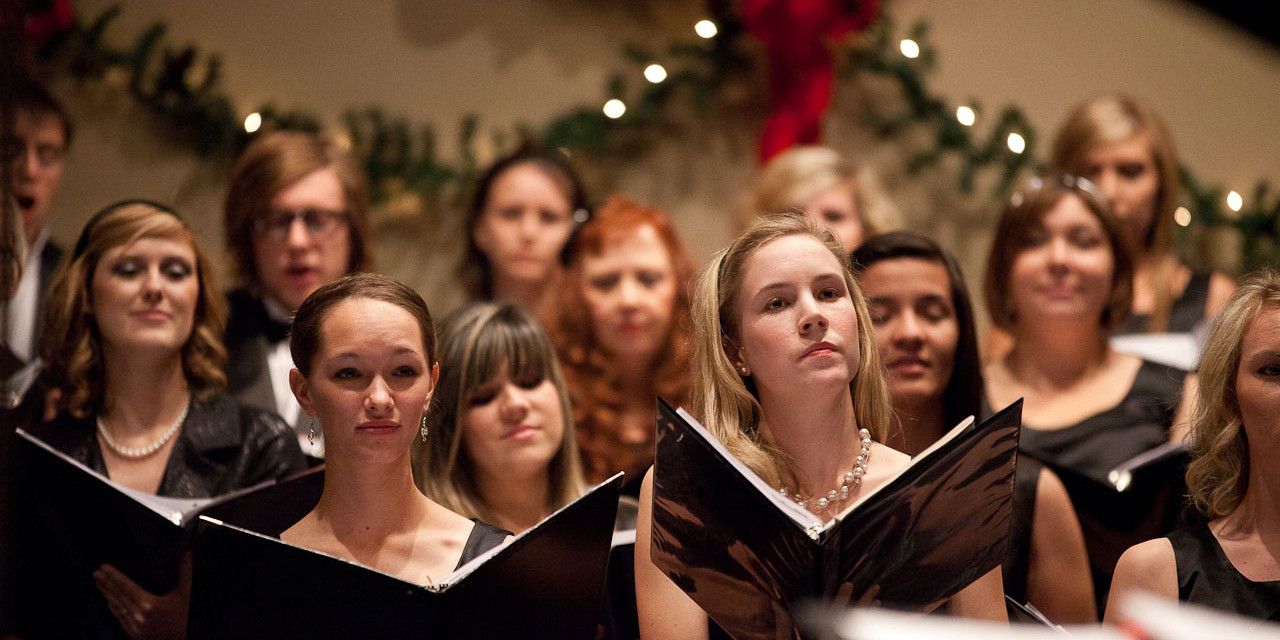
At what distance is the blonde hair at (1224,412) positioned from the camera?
231 cm

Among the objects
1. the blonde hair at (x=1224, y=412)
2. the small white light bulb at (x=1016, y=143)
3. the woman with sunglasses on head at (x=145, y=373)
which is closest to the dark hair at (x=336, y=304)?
the woman with sunglasses on head at (x=145, y=373)

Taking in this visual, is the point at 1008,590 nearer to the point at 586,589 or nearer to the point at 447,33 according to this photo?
the point at 586,589

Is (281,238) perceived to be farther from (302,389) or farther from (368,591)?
(368,591)

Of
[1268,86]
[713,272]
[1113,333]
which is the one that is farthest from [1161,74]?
[713,272]

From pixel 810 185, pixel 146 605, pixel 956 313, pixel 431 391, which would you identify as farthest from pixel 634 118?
pixel 146 605

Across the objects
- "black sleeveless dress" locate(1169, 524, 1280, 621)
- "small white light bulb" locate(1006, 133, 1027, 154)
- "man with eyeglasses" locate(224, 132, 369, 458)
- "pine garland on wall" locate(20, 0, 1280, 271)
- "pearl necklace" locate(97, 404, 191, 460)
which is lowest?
"black sleeveless dress" locate(1169, 524, 1280, 621)

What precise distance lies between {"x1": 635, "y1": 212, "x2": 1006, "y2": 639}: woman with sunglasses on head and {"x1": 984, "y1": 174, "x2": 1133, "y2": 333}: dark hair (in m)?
1.22

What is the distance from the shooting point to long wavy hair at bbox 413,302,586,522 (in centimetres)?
280

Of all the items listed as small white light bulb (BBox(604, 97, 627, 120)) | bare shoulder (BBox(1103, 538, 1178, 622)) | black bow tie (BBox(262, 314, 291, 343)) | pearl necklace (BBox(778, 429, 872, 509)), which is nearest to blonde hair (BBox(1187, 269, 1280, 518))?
bare shoulder (BBox(1103, 538, 1178, 622))

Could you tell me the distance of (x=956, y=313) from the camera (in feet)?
10.2

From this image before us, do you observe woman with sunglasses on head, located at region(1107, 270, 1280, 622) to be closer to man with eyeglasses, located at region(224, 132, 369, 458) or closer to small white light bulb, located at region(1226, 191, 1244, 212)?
man with eyeglasses, located at region(224, 132, 369, 458)

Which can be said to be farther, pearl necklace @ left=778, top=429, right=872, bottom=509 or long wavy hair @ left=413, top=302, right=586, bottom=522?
long wavy hair @ left=413, top=302, right=586, bottom=522

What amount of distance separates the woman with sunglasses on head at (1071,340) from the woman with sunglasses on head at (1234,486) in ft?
2.18

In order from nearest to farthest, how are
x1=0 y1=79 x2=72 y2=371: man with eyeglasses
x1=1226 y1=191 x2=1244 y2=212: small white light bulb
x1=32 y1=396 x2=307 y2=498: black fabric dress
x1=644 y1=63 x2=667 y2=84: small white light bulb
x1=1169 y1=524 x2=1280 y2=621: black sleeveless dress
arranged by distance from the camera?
x1=1169 y1=524 x2=1280 y2=621: black sleeveless dress
x1=32 y1=396 x2=307 y2=498: black fabric dress
x1=0 y1=79 x2=72 y2=371: man with eyeglasses
x1=644 y1=63 x2=667 y2=84: small white light bulb
x1=1226 y1=191 x2=1244 y2=212: small white light bulb
